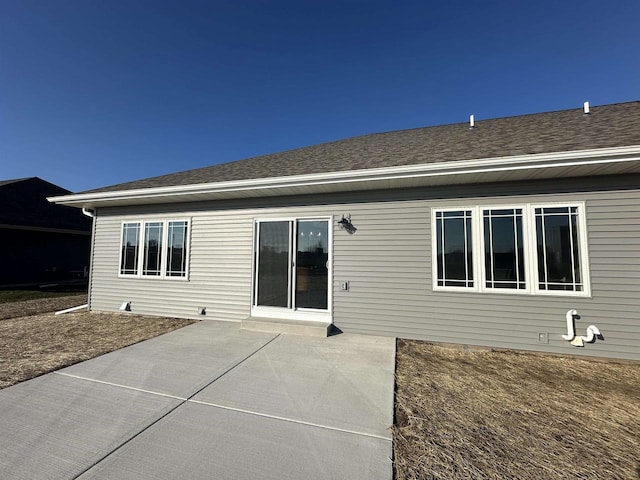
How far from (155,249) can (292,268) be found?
359 centimetres

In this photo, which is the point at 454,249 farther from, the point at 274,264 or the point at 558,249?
the point at 274,264

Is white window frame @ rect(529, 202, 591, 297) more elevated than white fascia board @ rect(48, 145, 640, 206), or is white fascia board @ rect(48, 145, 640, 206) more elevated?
white fascia board @ rect(48, 145, 640, 206)

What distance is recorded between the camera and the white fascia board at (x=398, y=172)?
3.62m

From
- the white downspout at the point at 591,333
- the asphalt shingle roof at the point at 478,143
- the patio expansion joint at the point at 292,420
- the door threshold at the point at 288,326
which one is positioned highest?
the asphalt shingle roof at the point at 478,143

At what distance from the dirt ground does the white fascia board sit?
275 cm

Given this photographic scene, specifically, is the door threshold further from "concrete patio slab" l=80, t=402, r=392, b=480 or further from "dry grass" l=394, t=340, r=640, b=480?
"concrete patio slab" l=80, t=402, r=392, b=480

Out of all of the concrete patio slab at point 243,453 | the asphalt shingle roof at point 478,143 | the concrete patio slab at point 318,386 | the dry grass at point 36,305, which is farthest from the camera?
the dry grass at point 36,305

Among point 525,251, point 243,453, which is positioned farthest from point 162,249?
point 525,251

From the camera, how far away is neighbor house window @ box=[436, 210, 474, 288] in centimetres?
457

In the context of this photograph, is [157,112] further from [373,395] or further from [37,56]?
[373,395]

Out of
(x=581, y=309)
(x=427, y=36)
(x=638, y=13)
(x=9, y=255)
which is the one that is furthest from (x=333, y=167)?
(x=9, y=255)

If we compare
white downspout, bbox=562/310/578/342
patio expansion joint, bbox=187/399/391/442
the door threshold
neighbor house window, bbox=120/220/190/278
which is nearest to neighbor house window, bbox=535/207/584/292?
white downspout, bbox=562/310/578/342

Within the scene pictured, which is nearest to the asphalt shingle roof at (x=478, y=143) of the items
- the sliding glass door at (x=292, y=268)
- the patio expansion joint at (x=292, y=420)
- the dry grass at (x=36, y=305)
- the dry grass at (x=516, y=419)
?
the sliding glass door at (x=292, y=268)

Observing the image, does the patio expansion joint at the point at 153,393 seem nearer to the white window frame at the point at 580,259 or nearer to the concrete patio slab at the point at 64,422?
the concrete patio slab at the point at 64,422
